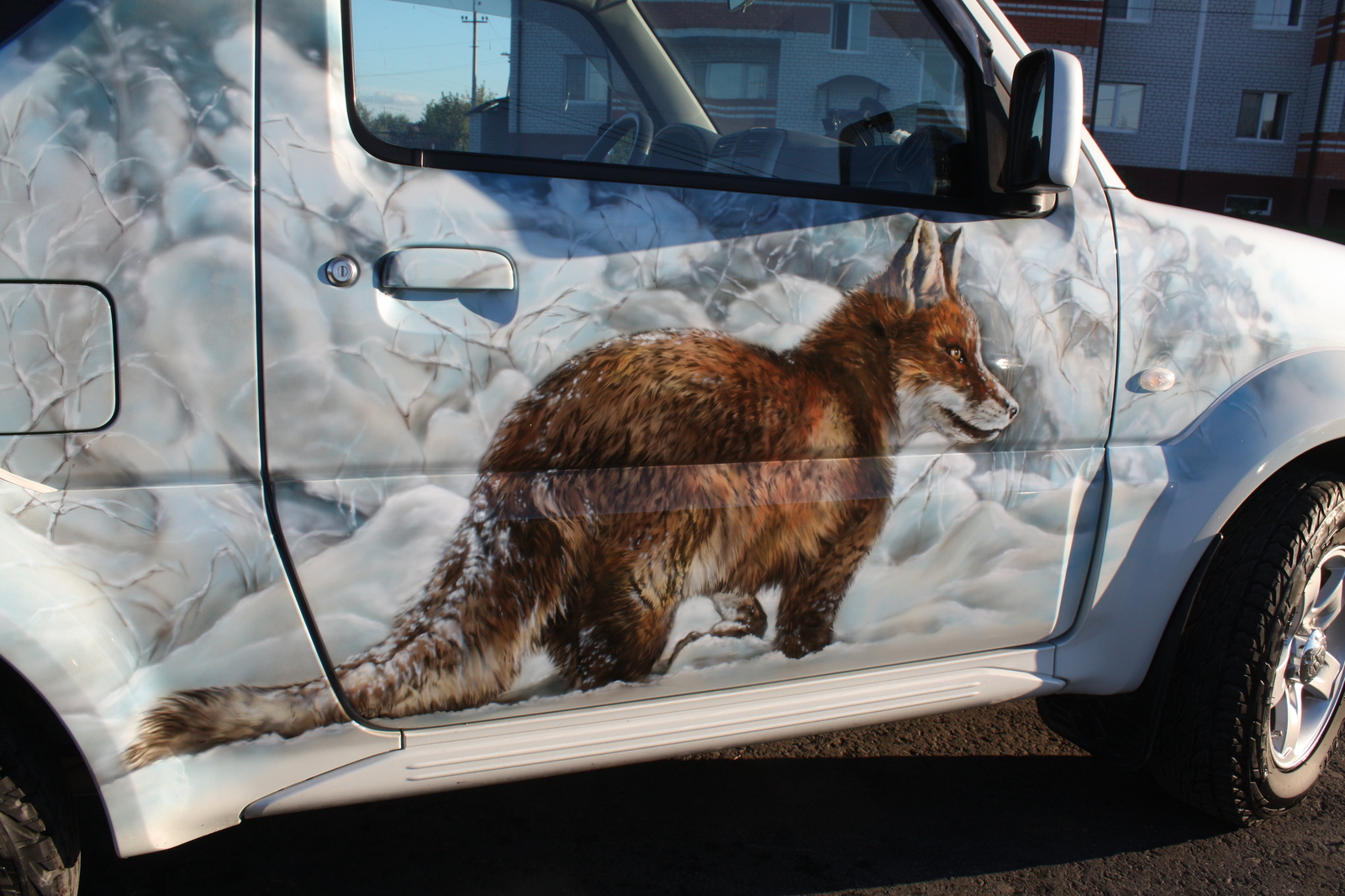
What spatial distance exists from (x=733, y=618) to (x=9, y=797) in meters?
1.19

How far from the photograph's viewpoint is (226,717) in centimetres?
150

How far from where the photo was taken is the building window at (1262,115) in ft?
92.4

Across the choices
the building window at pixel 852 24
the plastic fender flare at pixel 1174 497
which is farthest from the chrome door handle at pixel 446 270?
the plastic fender flare at pixel 1174 497

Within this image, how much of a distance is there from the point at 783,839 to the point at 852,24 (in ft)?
5.91

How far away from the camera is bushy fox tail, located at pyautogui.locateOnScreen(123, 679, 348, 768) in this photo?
57.7 inches

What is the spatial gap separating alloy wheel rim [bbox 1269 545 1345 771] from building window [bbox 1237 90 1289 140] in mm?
31340

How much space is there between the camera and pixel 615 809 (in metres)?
2.34

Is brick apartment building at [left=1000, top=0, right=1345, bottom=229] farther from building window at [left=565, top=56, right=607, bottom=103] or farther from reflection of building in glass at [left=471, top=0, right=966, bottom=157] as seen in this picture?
building window at [left=565, top=56, right=607, bottom=103]

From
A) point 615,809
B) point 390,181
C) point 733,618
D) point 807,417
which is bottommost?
point 615,809

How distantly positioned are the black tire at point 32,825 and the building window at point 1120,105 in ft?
101

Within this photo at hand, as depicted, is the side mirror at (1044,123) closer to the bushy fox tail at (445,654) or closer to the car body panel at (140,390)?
the bushy fox tail at (445,654)

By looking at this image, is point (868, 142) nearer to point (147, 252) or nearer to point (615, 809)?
point (147, 252)

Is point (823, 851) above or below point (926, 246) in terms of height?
below

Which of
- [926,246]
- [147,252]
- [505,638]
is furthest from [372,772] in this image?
[926,246]
